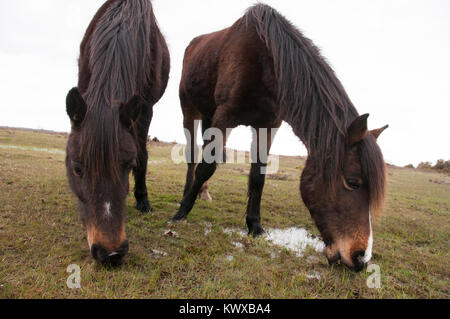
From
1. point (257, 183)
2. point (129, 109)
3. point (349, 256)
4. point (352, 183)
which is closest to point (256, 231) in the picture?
point (257, 183)

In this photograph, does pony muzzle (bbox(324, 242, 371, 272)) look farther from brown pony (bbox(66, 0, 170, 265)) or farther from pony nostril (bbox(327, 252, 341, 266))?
brown pony (bbox(66, 0, 170, 265))

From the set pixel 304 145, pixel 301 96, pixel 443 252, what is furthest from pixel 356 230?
pixel 443 252

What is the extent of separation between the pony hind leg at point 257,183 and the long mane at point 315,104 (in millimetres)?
1186

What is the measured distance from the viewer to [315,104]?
2619 millimetres

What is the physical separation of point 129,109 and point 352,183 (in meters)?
2.04

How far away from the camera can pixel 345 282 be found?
2205mm

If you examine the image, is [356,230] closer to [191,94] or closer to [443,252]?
[443,252]

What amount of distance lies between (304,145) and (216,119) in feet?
4.40

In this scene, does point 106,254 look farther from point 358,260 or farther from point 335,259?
point 358,260

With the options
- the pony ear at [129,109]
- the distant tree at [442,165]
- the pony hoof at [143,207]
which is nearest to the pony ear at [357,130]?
the pony ear at [129,109]

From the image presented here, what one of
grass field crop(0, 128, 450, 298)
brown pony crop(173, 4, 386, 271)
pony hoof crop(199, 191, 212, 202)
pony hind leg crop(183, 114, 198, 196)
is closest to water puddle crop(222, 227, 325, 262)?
grass field crop(0, 128, 450, 298)

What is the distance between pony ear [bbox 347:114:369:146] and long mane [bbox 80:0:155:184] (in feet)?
6.48

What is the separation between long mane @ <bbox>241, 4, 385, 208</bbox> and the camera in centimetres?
226

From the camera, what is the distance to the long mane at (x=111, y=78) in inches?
77.7
